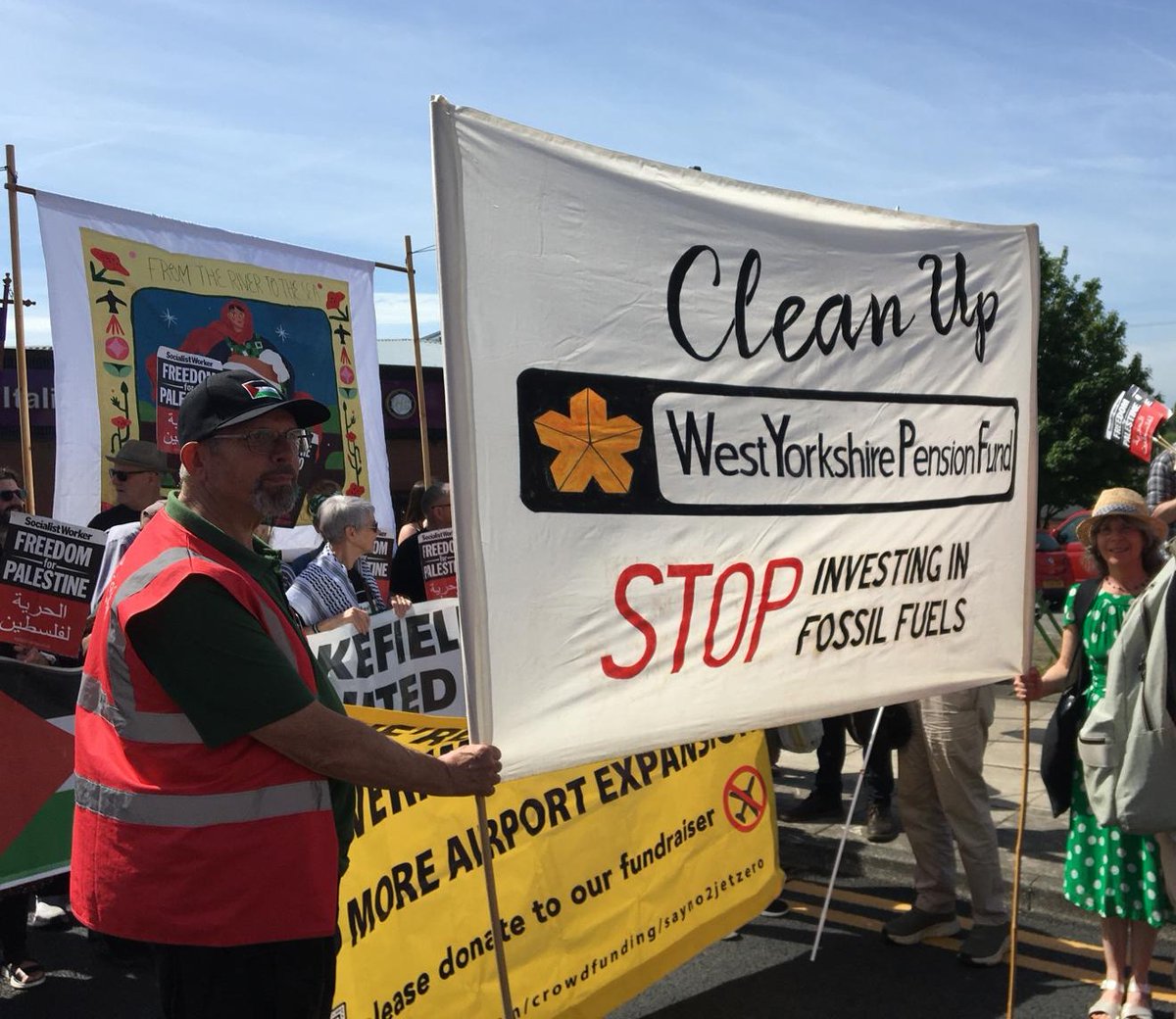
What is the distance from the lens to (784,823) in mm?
6422

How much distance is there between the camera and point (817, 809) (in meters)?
6.52

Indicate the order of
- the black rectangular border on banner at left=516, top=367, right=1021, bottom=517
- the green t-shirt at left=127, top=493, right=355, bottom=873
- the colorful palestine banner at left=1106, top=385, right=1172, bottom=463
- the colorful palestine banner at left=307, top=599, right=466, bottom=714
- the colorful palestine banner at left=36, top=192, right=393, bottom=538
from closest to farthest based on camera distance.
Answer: the green t-shirt at left=127, top=493, right=355, bottom=873
the black rectangular border on banner at left=516, top=367, right=1021, bottom=517
the colorful palestine banner at left=307, top=599, right=466, bottom=714
the colorful palestine banner at left=36, top=192, right=393, bottom=538
the colorful palestine banner at left=1106, top=385, right=1172, bottom=463

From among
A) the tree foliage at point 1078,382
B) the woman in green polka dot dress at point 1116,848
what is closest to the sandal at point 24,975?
the woman in green polka dot dress at point 1116,848

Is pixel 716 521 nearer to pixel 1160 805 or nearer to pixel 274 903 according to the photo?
pixel 274 903

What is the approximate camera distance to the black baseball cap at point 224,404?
2342 mm

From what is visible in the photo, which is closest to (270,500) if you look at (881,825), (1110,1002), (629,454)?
(629,454)

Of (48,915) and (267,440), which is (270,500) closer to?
(267,440)

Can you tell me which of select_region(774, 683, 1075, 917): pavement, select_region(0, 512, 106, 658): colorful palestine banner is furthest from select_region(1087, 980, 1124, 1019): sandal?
select_region(0, 512, 106, 658): colorful palestine banner

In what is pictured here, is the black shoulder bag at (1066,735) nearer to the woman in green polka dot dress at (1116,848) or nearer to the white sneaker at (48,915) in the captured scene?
the woman in green polka dot dress at (1116,848)

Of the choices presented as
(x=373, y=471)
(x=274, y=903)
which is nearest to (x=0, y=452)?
(x=373, y=471)

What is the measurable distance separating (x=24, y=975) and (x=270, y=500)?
339 centimetres

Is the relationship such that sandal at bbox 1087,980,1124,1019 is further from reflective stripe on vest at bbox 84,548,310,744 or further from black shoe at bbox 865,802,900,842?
reflective stripe on vest at bbox 84,548,310,744

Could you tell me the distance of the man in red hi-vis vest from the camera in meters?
2.14

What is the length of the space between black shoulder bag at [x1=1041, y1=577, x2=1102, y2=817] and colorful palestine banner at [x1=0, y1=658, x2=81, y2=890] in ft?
11.8
